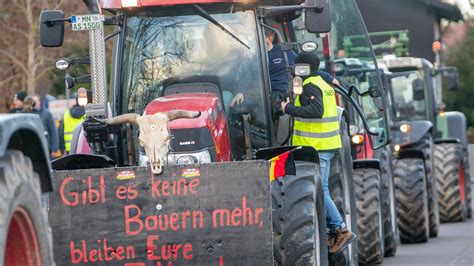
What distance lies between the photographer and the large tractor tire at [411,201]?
17.8 metres

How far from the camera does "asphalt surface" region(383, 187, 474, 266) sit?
1523 centimetres

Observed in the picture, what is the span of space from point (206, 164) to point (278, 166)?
0.76 meters

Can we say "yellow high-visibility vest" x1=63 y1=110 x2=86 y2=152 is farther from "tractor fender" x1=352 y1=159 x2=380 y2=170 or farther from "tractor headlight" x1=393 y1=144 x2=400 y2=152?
"tractor fender" x1=352 y1=159 x2=380 y2=170

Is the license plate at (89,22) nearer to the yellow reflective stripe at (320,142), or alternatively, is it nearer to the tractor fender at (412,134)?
the yellow reflective stripe at (320,142)

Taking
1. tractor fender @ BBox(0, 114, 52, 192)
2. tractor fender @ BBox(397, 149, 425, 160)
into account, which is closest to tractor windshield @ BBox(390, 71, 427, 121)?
tractor fender @ BBox(397, 149, 425, 160)

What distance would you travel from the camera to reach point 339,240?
37.6ft

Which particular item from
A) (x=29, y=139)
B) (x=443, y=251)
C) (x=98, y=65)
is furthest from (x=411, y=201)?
(x=29, y=139)

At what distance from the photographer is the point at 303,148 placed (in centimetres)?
1056

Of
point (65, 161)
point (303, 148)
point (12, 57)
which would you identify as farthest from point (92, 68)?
point (12, 57)

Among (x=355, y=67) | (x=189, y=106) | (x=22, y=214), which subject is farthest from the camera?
(x=355, y=67)

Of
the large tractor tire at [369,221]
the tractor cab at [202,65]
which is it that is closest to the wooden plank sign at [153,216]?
the tractor cab at [202,65]

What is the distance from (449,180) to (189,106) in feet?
36.7

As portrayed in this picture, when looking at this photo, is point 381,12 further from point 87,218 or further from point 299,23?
Answer: point 87,218

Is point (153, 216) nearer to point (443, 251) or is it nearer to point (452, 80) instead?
point (443, 251)
